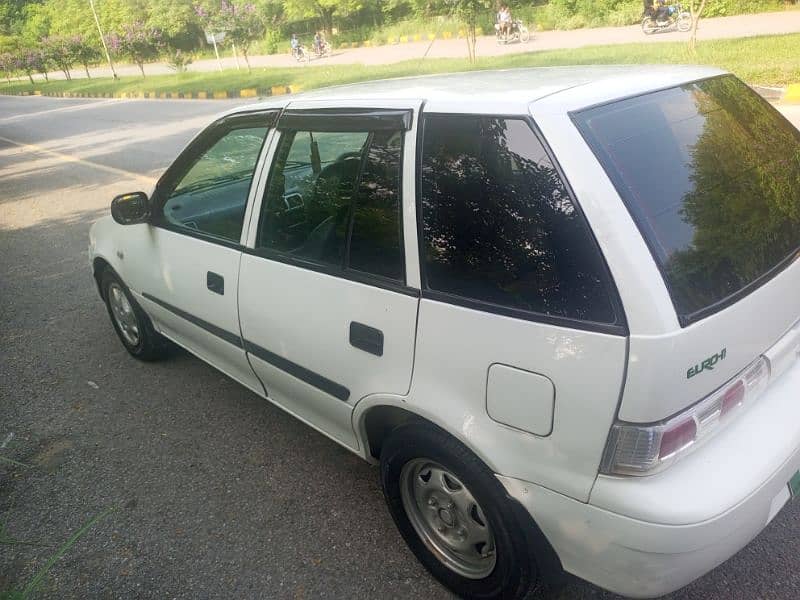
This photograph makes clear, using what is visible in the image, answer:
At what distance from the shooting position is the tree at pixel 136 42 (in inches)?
1395

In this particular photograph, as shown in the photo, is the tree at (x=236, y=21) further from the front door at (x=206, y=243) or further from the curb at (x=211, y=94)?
the front door at (x=206, y=243)

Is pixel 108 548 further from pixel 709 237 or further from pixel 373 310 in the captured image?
pixel 709 237

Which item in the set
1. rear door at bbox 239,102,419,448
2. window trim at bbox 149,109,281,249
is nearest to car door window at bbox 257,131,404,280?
rear door at bbox 239,102,419,448

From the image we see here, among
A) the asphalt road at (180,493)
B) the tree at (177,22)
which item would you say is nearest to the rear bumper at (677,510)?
the asphalt road at (180,493)

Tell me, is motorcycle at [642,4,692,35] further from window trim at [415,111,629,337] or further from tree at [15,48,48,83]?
tree at [15,48,48,83]

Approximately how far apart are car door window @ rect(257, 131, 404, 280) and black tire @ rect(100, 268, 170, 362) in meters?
1.62

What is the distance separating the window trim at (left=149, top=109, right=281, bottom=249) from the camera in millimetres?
2641

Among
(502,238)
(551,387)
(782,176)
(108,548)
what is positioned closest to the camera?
(551,387)

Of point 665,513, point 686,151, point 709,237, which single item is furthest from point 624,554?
point 686,151

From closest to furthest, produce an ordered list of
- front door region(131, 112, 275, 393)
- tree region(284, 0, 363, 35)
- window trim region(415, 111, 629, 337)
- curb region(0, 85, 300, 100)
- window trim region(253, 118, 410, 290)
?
1. window trim region(415, 111, 629, 337)
2. window trim region(253, 118, 410, 290)
3. front door region(131, 112, 275, 393)
4. curb region(0, 85, 300, 100)
5. tree region(284, 0, 363, 35)

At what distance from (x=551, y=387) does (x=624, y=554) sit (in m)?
0.49

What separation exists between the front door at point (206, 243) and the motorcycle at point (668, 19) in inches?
739

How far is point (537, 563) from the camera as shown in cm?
185

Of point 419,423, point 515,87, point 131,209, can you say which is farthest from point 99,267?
point 515,87
